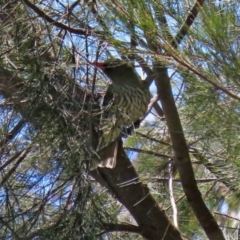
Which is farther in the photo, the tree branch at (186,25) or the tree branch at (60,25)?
the tree branch at (60,25)

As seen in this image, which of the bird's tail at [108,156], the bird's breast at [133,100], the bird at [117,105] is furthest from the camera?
the bird's breast at [133,100]

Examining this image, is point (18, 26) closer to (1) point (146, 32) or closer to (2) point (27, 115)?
(2) point (27, 115)

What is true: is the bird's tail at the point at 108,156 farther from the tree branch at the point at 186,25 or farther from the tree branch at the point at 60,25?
the tree branch at the point at 186,25

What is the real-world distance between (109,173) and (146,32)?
111 centimetres

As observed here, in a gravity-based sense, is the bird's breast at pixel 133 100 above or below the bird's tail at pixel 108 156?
above

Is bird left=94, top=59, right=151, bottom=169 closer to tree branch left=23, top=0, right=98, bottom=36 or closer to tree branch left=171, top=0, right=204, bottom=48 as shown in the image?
tree branch left=23, top=0, right=98, bottom=36

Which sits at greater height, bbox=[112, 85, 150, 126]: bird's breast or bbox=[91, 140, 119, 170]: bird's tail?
bbox=[112, 85, 150, 126]: bird's breast

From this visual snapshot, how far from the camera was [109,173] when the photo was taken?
334 centimetres

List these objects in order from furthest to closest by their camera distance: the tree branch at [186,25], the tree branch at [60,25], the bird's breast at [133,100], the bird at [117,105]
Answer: the bird's breast at [133,100] < the bird at [117,105] < the tree branch at [60,25] < the tree branch at [186,25]

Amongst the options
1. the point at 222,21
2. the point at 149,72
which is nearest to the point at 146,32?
the point at 222,21

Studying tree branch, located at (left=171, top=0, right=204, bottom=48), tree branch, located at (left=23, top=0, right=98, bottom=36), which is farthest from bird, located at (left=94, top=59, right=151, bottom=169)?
tree branch, located at (left=171, top=0, right=204, bottom=48)

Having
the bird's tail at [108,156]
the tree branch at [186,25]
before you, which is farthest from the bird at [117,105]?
the tree branch at [186,25]

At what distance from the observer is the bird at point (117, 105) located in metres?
2.66

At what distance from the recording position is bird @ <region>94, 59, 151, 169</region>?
105 inches
